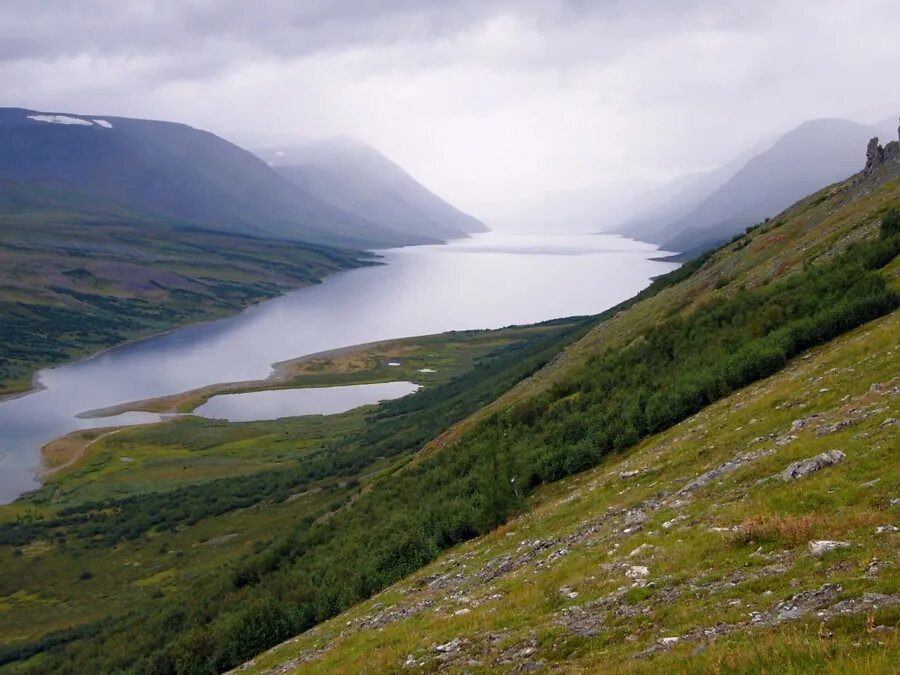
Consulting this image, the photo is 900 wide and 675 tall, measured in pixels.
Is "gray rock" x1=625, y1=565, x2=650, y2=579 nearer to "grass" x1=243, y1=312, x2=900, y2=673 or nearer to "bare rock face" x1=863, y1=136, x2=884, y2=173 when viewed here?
"grass" x1=243, y1=312, x2=900, y2=673

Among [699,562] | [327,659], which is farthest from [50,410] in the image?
[699,562]

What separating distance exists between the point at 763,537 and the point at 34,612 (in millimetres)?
56219

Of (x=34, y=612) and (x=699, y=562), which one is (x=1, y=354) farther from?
(x=699, y=562)

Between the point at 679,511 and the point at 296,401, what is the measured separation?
109 meters

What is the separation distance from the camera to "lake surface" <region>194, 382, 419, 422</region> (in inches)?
4387

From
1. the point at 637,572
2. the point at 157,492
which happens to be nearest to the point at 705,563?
the point at 637,572

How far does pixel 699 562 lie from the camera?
1231 centimetres

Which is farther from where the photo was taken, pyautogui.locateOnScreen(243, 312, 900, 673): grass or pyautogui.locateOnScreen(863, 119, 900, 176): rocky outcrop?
pyautogui.locateOnScreen(863, 119, 900, 176): rocky outcrop

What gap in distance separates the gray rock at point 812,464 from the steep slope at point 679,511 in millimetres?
49

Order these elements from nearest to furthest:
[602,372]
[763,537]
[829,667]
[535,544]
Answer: [829,667], [763,537], [535,544], [602,372]

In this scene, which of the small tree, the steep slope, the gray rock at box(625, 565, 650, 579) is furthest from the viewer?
the small tree

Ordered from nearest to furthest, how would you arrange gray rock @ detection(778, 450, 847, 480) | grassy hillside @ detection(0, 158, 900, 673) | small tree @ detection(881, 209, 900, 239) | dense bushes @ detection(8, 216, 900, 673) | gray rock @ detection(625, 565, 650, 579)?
grassy hillside @ detection(0, 158, 900, 673), gray rock @ detection(625, 565, 650, 579), gray rock @ detection(778, 450, 847, 480), dense bushes @ detection(8, 216, 900, 673), small tree @ detection(881, 209, 900, 239)

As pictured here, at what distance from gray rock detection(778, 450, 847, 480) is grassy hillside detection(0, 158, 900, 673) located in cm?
28

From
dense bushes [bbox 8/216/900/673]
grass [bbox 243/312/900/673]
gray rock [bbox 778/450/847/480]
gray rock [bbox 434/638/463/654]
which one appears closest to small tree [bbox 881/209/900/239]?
dense bushes [bbox 8/216/900/673]
